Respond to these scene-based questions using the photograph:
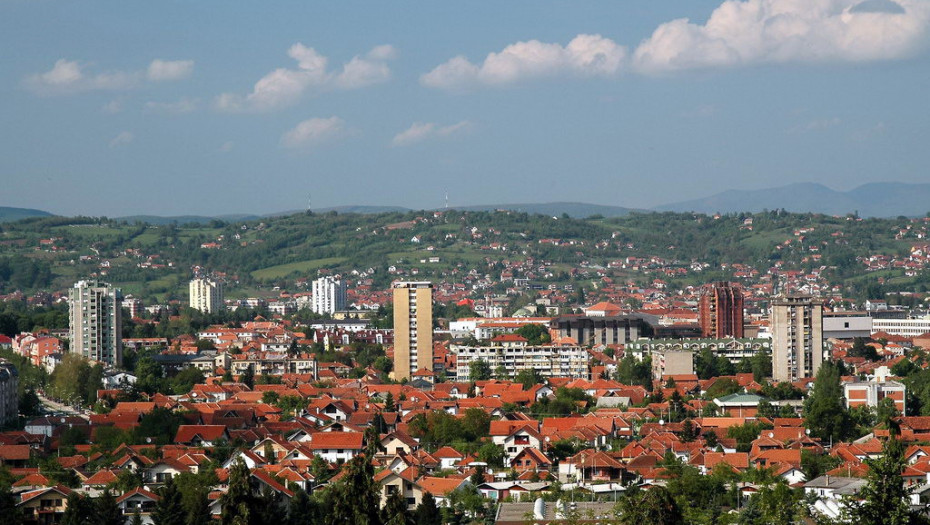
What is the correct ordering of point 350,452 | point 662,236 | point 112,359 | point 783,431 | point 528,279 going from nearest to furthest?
1. point 350,452
2. point 783,431
3. point 112,359
4. point 528,279
5. point 662,236

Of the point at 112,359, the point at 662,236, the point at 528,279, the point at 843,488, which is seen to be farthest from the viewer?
the point at 662,236

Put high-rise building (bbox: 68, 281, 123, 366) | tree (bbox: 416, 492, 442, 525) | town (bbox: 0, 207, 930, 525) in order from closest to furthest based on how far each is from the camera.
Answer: tree (bbox: 416, 492, 442, 525) < town (bbox: 0, 207, 930, 525) < high-rise building (bbox: 68, 281, 123, 366)

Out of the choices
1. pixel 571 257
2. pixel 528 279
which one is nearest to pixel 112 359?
pixel 528 279

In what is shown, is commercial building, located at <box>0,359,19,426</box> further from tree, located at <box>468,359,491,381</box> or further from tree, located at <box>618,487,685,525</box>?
tree, located at <box>618,487,685,525</box>

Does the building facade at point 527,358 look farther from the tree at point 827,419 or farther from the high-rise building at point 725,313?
the tree at point 827,419

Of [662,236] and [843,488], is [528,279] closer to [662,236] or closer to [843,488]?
[662,236]

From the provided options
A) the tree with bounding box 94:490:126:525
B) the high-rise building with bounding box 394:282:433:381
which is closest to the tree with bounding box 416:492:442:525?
the tree with bounding box 94:490:126:525
